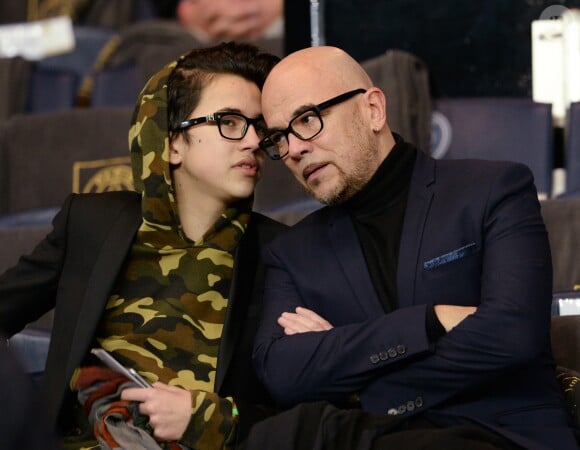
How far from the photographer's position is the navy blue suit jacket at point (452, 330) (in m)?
2.05

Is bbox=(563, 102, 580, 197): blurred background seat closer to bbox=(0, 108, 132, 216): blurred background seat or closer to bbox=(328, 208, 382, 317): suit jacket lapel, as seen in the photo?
bbox=(328, 208, 382, 317): suit jacket lapel

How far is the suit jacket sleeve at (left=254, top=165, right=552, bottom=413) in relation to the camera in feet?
6.68

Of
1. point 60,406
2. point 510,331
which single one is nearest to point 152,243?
point 60,406

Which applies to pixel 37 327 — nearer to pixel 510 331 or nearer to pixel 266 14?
pixel 510 331

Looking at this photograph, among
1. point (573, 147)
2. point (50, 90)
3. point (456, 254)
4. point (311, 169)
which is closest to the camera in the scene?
point (456, 254)

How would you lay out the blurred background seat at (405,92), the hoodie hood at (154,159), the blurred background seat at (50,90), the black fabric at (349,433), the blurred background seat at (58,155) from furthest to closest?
the blurred background seat at (50,90)
the blurred background seat at (58,155)
the blurred background seat at (405,92)
the hoodie hood at (154,159)
the black fabric at (349,433)

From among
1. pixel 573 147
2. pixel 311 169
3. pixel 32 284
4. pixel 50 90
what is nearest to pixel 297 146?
pixel 311 169

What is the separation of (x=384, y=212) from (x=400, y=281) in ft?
0.57

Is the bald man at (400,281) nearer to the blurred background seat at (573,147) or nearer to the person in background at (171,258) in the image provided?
the person in background at (171,258)

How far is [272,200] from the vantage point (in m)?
3.66

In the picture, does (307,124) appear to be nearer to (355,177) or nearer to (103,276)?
(355,177)

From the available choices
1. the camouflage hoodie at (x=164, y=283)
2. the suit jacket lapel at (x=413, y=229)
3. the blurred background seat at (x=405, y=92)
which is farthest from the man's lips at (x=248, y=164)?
the blurred background seat at (x=405, y=92)

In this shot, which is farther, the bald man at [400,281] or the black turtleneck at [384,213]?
the black turtleneck at [384,213]

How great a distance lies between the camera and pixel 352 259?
2.26m
